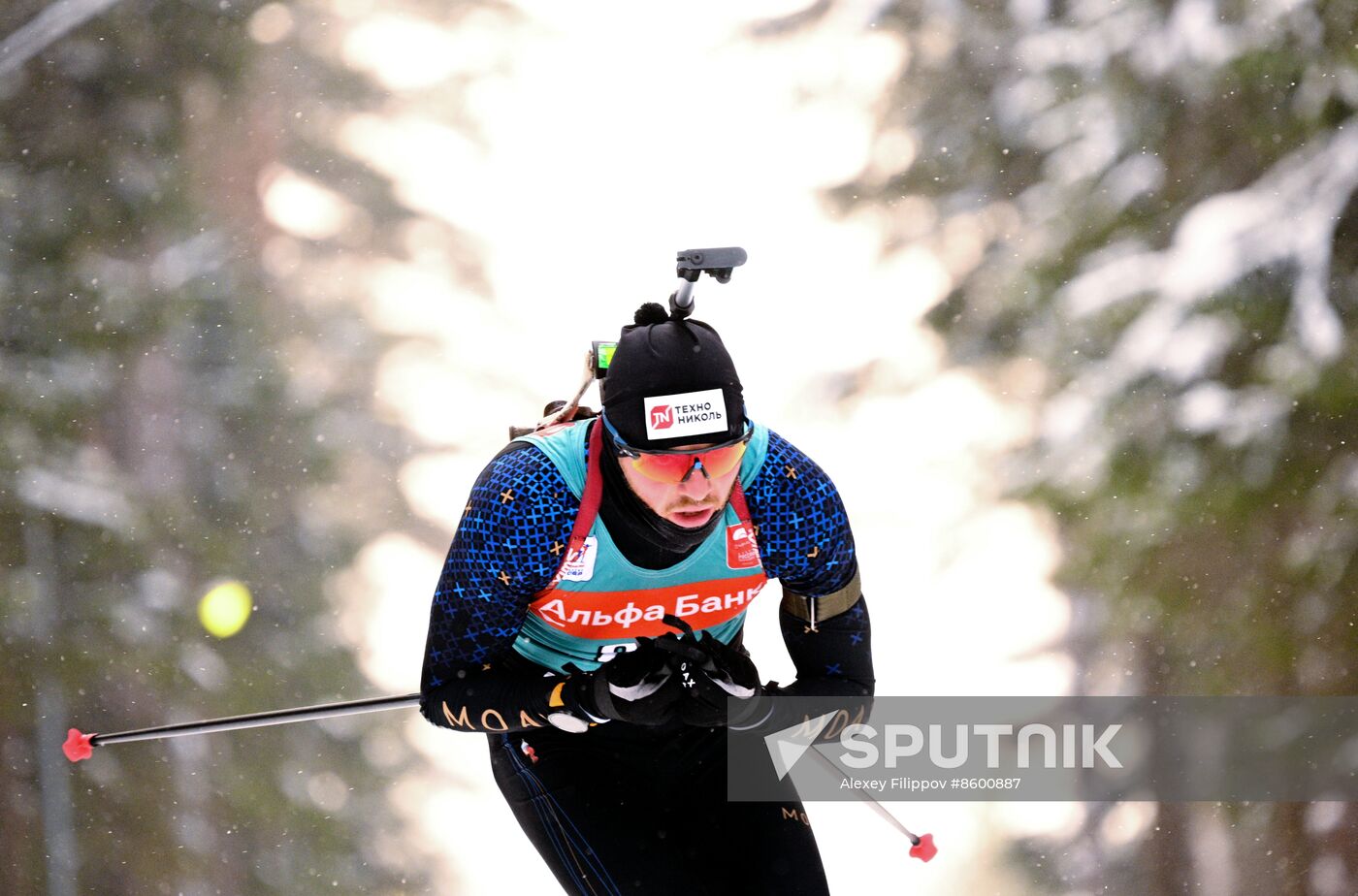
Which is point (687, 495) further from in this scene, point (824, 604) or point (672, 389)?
point (824, 604)

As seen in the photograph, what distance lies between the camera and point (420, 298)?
17.5ft

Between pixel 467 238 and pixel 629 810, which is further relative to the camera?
pixel 467 238

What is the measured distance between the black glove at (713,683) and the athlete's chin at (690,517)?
0.20 meters

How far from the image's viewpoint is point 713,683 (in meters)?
2.27

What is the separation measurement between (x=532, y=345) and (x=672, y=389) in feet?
10.6

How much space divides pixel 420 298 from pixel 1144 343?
2.98 m

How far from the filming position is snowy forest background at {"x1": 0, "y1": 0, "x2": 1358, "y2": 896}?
5.23 meters

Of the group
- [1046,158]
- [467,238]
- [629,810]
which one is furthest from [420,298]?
[629,810]

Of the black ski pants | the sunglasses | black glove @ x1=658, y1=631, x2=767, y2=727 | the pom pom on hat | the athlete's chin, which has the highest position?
the pom pom on hat

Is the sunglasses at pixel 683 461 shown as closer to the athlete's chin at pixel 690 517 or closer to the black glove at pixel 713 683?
the athlete's chin at pixel 690 517

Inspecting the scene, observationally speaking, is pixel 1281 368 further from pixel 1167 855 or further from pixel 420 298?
pixel 420 298

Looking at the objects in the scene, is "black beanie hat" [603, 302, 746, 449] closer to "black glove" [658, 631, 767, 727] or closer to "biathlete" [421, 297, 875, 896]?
"biathlete" [421, 297, 875, 896]

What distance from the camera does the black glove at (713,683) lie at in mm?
2264

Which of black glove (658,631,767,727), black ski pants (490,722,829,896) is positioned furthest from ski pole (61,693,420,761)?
black glove (658,631,767,727)
